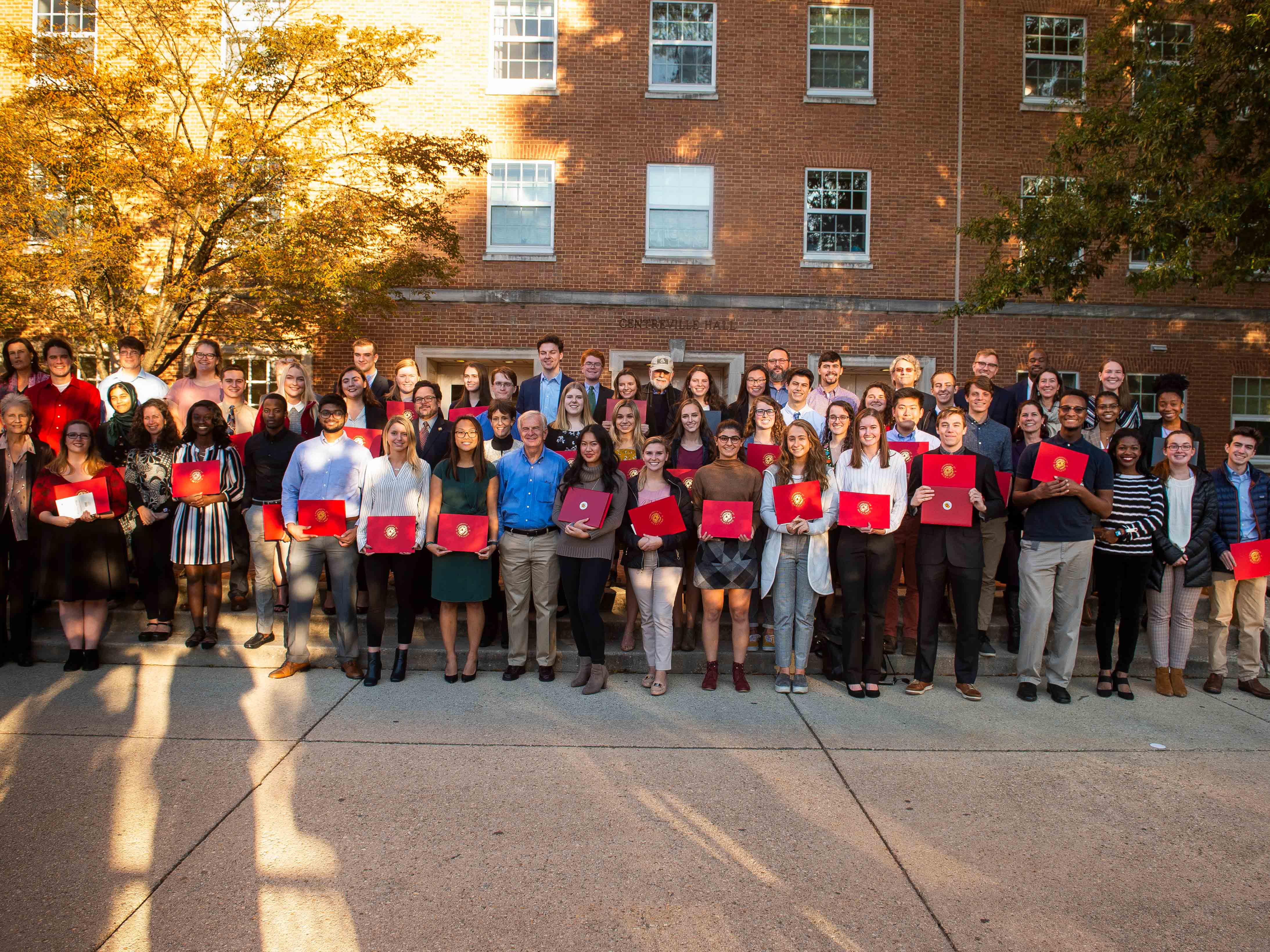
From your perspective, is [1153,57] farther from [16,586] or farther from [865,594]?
[16,586]

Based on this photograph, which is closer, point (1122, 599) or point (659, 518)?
point (659, 518)

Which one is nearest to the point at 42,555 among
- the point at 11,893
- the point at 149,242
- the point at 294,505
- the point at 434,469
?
the point at 294,505

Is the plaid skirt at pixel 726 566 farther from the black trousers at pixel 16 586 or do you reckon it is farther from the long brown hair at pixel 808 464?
the black trousers at pixel 16 586

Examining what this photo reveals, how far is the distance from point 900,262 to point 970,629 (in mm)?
10886

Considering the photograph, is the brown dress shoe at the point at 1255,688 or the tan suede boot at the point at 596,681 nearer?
the tan suede boot at the point at 596,681

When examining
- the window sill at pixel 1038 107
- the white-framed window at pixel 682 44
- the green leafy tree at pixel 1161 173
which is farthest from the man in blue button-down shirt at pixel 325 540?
the window sill at pixel 1038 107

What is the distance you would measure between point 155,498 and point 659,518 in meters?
4.34

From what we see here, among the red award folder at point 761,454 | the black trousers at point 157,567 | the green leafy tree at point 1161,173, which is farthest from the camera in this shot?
the green leafy tree at point 1161,173

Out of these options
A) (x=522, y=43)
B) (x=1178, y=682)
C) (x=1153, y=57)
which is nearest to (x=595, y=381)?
Answer: (x=1178, y=682)

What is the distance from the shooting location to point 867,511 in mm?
6070

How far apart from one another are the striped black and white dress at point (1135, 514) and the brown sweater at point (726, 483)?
2.80 m

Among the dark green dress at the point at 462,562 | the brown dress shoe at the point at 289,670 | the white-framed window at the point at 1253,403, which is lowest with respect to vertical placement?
the brown dress shoe at the point at 289,670

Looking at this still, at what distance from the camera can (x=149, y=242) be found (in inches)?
505

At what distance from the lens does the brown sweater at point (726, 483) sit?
6.23 meters
